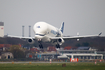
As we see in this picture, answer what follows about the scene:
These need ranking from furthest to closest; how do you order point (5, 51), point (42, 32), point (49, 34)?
point (5, 51) → point (49, 34) → point (42, 32)

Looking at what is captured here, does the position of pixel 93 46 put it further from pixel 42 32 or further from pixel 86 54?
pixel 42 32

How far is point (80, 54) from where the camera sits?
→ 86812 mm

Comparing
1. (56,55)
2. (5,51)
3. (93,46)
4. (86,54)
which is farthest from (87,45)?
(5,51)

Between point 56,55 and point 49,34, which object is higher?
point 49,34

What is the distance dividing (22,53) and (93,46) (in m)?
22.8

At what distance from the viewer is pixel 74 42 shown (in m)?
83.9

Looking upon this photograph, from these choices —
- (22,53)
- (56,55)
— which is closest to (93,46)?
(56,55)

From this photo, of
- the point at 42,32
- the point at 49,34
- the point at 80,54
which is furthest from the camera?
the point at 80,54

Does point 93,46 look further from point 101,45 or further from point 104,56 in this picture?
point 104,56

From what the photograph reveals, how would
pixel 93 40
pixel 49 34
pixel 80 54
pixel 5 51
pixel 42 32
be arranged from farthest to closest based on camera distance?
1. pixel 80 54
2. pixel 93 40
3. pixel 5 51
4. pixel 49 34
5. pixel 42 32

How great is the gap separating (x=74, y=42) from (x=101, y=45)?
35.8ft

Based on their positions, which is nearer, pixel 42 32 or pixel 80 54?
pixel 42 32

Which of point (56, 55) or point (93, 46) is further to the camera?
point (56, 55)

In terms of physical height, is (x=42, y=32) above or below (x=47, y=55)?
above
